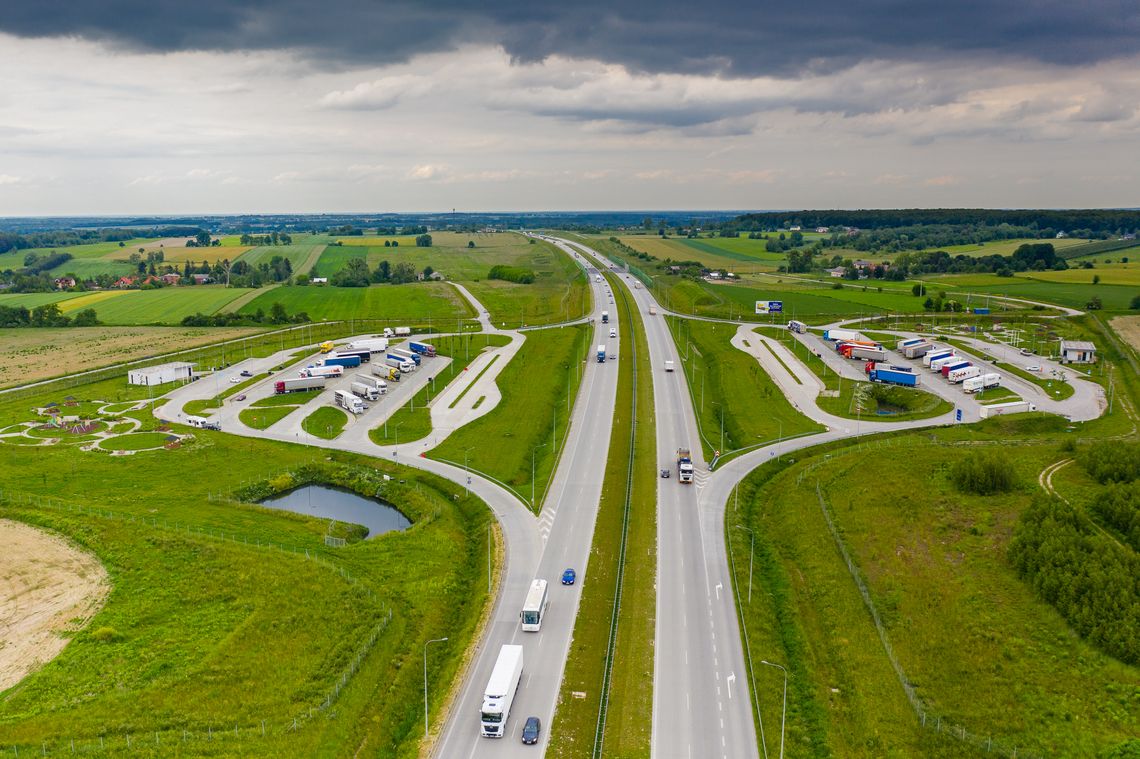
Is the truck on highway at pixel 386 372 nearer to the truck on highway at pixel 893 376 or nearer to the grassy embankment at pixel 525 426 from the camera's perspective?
the grassy embankment at pixel 525 426

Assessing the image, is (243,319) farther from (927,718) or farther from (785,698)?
(927,718)

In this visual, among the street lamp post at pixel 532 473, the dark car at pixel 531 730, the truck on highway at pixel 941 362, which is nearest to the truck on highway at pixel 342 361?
the street lamp post at pixel 532 473

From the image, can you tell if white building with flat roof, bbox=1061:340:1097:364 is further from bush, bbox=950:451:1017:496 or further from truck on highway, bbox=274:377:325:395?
truck on highway, bbox=274:377:325:395

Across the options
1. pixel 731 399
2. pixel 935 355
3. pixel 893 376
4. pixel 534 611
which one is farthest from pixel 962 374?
pixel 534 611

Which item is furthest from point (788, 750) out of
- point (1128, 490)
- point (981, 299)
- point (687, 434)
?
point (981, 299)

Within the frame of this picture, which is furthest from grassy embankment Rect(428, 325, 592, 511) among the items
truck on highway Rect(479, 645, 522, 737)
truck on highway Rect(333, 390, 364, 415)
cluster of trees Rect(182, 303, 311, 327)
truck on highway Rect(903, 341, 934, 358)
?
cluster of trees Rect(182, 303, 311, 327)

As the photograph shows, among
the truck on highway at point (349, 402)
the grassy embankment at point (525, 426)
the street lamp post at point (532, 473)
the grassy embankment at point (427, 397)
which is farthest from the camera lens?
the truck on highway at point (349, 402)
